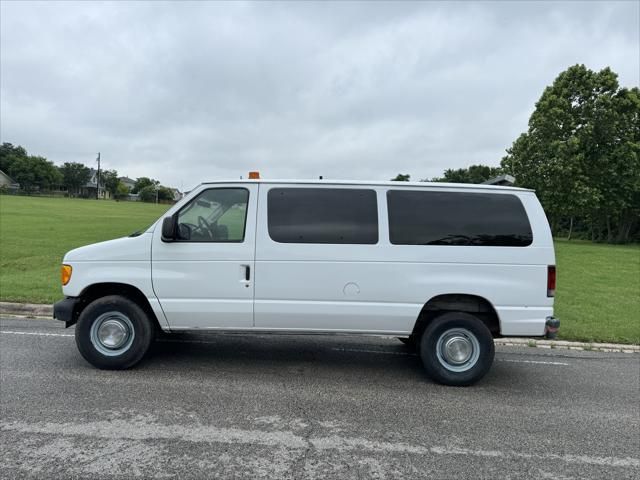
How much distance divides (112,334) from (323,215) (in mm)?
2618

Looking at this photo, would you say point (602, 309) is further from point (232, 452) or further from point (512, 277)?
point (232, 452)

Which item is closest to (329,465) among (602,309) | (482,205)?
(482,205)

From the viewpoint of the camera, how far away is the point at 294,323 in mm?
4973

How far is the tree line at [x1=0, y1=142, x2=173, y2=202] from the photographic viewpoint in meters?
95.3

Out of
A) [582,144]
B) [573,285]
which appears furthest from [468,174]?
[573,285]

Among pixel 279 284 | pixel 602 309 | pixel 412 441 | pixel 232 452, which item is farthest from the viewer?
pixel 602 309

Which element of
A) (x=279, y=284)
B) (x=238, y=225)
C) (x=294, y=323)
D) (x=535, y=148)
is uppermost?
(x=535, y=148)

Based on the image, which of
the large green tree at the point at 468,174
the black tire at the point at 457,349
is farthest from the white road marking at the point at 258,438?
the large green tree at the point at 468,174

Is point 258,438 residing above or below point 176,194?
below

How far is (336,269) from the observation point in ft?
16.0

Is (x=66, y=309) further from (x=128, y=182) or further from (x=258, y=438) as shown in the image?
(x=128, y=182)

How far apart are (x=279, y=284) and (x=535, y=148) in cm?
3372

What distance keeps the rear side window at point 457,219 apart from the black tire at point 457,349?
0.85 m

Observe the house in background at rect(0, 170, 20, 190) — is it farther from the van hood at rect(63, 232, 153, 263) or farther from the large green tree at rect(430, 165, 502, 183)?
the van hood at rect(63, 232, 153, 263)
